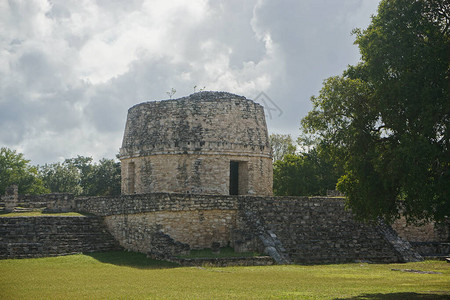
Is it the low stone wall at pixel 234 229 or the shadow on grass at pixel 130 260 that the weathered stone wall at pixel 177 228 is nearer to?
the low stone wall at pixel 234 229

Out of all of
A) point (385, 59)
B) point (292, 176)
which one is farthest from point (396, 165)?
point (292, 176)

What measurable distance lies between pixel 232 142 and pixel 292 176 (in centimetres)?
1548

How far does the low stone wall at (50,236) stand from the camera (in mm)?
17859

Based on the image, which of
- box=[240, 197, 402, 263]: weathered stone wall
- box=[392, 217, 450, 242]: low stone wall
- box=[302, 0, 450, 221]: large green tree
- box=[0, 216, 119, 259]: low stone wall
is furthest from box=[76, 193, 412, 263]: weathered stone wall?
box=[302, 0, 450, 221]: large green tree

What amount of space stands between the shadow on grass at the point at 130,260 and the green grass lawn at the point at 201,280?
0.10ft

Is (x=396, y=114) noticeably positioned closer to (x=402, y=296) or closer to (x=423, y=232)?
(x=402, y=296)

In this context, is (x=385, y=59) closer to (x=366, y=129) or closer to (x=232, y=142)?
(x=366, y=129)

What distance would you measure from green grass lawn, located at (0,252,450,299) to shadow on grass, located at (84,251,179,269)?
0.10 feet

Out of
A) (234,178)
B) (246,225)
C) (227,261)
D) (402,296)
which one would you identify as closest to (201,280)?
(227,261)

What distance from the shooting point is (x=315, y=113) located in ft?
45.8

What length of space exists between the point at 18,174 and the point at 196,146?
91.9ft

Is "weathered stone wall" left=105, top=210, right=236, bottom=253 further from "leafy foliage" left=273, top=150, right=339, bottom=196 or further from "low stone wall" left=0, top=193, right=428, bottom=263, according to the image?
"leafy foliage" left=273, top=150, right=339, bottom=196

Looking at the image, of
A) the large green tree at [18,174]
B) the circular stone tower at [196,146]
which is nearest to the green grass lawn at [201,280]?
the circular stone tower at [196,146]

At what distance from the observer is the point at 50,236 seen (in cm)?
1891
